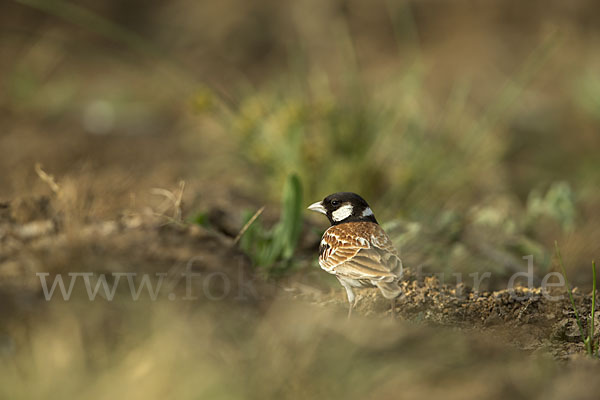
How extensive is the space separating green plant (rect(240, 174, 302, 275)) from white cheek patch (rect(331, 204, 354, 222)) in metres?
0.47

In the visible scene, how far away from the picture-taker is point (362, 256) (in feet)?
7.16

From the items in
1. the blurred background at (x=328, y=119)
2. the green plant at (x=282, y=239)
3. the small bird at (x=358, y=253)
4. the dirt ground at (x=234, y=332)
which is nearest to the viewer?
the dirt ground at (x=234, y=332)

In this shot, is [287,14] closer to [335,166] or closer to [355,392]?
[335,166]

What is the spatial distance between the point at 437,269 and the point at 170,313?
1558mm

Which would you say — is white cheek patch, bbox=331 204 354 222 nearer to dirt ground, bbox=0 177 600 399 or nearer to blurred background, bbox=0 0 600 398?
dirt ground, bbox=0 177 600 399

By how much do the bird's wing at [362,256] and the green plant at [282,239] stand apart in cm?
59

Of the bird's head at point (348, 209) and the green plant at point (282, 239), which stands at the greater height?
the bird's head at point (348, 209)

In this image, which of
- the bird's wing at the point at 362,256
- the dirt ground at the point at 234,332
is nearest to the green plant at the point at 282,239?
the dirt ground at the point at 234,332

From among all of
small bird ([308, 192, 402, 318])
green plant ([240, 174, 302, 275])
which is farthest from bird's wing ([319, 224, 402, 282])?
green plant ([240, 174, 302, 275])

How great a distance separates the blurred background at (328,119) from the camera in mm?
3416

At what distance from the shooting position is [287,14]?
30.0 feet

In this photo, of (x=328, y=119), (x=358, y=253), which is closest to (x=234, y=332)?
(x=358, y=253)

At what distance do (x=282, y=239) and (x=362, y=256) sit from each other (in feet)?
2.64

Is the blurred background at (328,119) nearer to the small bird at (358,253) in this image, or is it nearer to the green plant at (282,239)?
the green plant at (282,239)
